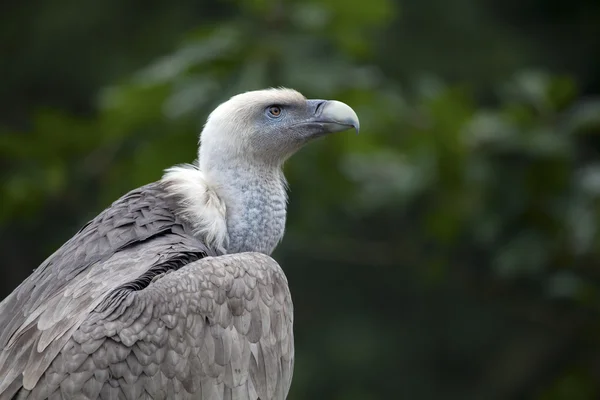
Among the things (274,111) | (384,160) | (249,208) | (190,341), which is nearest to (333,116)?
(274,111)

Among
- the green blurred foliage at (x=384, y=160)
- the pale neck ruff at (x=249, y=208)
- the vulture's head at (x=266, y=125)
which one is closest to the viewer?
the pale neck ruff at (x=249, y=208)

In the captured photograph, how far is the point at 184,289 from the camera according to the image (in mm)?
5277

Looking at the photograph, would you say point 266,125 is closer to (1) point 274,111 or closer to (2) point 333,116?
(1) point 274,111

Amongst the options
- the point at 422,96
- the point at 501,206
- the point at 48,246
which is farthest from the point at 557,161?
the point at 48,246

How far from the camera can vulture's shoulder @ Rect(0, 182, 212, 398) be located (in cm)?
519

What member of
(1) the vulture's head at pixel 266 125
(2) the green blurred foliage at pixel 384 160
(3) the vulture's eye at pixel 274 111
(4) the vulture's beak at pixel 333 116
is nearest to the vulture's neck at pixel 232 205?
(1) the vulture's head at pixel 266 125

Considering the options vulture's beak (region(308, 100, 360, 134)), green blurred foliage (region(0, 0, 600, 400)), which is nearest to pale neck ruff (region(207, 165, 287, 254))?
vulture's beak (region(308, 100, 360, 134))

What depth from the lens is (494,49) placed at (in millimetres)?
15484

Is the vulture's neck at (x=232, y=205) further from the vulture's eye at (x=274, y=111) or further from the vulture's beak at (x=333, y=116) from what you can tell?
the vulture's beak at (x=333, y=116)

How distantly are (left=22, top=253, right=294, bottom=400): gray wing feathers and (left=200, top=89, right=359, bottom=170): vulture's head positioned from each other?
78 centimetres

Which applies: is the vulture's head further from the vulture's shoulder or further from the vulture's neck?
the vulture's shoulder

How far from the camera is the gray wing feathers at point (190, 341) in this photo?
4.99m

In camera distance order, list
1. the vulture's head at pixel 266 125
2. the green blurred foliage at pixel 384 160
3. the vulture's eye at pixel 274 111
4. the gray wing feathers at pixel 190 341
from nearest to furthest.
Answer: the gray wing feathers at pixel 190 341, the vulture's head at pixel 266 125, the vulture's eye at pixel 274 111, the green blurred foliage at pixel 384 160

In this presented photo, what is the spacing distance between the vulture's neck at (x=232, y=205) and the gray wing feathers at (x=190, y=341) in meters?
0.36
